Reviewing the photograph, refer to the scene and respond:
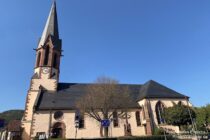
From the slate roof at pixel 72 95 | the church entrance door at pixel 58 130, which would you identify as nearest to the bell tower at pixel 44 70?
the slate roof at pixel 72 95

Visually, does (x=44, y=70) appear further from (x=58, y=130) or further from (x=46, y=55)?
(x=58, y=130)

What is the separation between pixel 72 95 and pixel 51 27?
17.1m

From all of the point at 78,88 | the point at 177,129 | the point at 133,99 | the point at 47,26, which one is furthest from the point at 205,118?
the point at 47,26

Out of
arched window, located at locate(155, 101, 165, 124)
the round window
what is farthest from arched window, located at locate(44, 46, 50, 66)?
arched window, located at locate(155, 101, 165, 124)

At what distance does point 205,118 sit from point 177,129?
17.3 ft

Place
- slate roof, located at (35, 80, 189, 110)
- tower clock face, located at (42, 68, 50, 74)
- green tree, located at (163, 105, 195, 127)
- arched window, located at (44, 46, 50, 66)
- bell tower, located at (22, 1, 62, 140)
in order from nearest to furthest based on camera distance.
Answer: green tree, located at (163, 105, 195, 127)
bell tower, located at (22, 1, 62, 140)
slate roof, located at (35, 80, 189, 110)
tower clock face, located at (42, 68, 50, 74)
arched window, located at (44, 46, 50, 66)

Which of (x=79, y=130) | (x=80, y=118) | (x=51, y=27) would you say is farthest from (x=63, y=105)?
(x=51, y=27)

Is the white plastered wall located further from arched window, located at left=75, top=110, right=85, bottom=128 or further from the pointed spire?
the pointed spire

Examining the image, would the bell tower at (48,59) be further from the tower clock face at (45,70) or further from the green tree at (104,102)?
the green tree at (104,102)

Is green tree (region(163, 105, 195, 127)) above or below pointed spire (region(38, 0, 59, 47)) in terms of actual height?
below

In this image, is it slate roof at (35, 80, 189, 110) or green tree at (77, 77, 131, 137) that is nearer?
green tree at (77, 77, 131, 137)

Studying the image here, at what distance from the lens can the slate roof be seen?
30.7m

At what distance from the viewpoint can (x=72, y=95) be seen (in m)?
34.6

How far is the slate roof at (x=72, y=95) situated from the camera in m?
30.7
